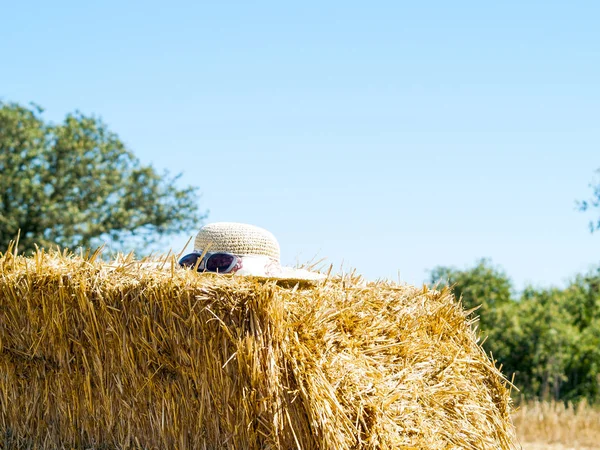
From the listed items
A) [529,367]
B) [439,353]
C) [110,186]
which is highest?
[110,186]

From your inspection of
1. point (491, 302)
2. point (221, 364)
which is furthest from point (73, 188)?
point (221, 364)

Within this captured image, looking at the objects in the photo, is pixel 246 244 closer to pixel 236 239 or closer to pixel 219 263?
pixel 236 239

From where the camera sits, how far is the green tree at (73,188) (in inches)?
696

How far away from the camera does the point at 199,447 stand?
397 cm

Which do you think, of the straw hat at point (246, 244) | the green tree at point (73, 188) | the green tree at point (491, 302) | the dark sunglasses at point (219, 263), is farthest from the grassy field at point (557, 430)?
the green tree at point (73, 188)

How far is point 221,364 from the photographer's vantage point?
150 inches

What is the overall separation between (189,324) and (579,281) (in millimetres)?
16981

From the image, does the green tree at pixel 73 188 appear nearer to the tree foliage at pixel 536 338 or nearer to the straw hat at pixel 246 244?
the tree foliage at pixel 536 338

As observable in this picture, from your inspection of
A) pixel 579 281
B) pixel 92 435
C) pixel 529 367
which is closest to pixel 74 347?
pixel 92 435

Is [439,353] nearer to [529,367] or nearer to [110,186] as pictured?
[529,367]

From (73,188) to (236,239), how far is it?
48.8 ft

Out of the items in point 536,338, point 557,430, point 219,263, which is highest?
point 219,263

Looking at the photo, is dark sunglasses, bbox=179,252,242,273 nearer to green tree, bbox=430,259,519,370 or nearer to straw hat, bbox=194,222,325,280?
straw hat, bbox=194,222,325,280

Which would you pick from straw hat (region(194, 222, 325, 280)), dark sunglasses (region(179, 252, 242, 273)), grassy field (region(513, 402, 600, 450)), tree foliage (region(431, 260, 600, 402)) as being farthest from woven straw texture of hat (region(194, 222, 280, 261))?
tree foliage (region(431, 260, 600, 402))
